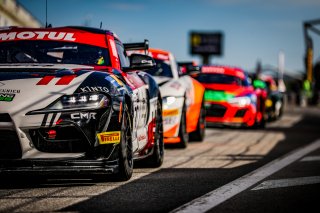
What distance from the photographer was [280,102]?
1144 inches

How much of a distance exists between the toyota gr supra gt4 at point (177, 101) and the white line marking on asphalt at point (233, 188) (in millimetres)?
1889

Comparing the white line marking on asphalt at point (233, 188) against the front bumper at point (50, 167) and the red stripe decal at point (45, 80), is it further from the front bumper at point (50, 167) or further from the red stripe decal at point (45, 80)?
the red stripe decal at point (45, 80)

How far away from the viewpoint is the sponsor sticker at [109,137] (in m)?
7.34

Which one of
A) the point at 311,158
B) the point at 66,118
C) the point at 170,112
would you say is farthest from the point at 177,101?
the point at 66,118

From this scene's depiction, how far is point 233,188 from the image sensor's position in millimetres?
7523

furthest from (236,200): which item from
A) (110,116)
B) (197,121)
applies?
(197,121)

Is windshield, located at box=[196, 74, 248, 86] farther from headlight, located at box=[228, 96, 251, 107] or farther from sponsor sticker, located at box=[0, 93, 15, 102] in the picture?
sponsor sticker, located at box=[0, 93, 15, 102]

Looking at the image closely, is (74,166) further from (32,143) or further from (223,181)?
(223,181)

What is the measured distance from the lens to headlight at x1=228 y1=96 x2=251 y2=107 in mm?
19750

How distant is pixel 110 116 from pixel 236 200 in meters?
1.39

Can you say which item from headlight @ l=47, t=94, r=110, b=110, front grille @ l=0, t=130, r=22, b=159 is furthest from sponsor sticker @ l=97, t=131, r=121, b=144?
front grille @ l=0, t=130, r=22, b=159

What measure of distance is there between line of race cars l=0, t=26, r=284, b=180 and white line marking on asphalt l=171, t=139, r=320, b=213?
98cm

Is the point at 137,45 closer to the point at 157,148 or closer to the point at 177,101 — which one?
the point at 157,148

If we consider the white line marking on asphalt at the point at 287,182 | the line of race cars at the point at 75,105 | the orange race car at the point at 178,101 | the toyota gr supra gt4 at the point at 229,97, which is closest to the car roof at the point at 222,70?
the toyota gr supra gt4 at the point at 229,97
